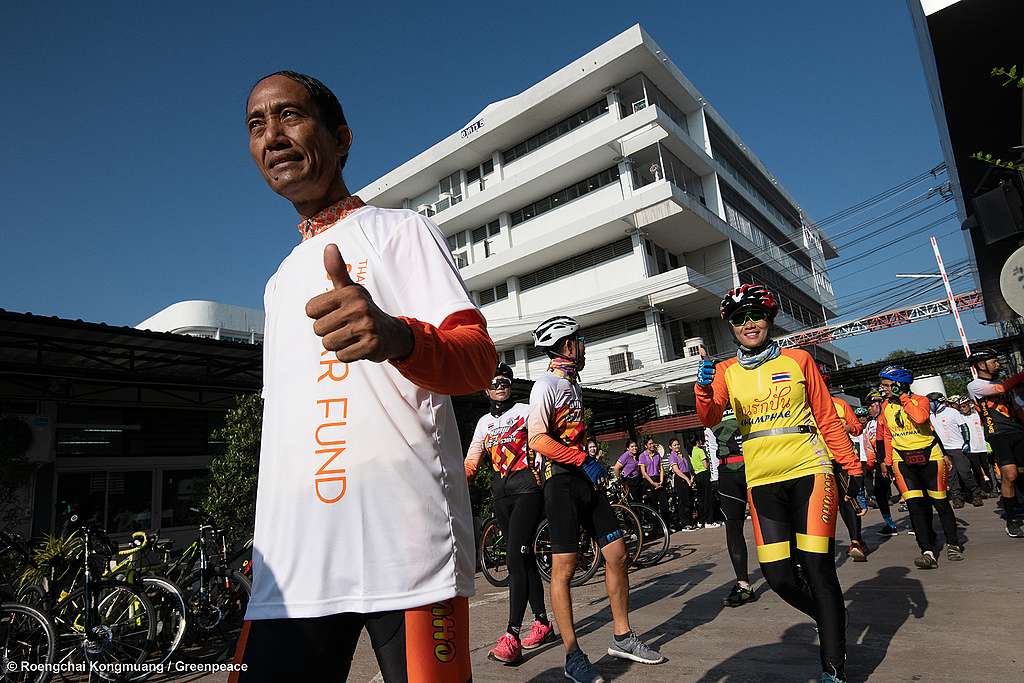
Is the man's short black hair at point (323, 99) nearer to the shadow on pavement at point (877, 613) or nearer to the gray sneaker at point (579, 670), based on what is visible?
the gray sneaker at point (579, 670)

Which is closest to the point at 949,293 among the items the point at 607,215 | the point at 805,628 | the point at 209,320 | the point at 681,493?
the point at 607,215

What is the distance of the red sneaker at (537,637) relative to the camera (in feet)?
14.3

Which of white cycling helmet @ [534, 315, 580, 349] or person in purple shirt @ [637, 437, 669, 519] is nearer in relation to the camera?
white cycling helmet @ [534, 315, 580, 349]

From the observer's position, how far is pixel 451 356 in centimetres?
114

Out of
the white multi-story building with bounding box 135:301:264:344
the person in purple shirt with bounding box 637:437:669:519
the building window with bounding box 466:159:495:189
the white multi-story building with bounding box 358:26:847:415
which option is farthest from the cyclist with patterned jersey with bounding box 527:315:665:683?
the building window with bounding box 466:159:495:189

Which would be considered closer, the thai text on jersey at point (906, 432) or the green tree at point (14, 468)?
the thai text on jersey at point (906, 432)

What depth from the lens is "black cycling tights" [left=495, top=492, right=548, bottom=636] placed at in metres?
4.29

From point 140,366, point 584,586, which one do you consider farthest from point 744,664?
point 140,366

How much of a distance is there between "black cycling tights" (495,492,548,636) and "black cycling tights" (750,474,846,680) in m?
1.59

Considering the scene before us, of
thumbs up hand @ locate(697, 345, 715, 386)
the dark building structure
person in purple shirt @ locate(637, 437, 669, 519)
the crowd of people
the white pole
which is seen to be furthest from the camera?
the white pole

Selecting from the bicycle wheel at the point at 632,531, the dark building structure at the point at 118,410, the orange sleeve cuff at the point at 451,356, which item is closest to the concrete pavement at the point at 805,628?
the bicycle wheel at the point at 632,531

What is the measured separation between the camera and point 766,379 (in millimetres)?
3541

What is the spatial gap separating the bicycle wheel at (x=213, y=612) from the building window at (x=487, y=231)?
31.4 m

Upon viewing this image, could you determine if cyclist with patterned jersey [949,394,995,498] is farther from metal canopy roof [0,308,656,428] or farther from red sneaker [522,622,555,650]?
red sneaker [522,622,555,650]
